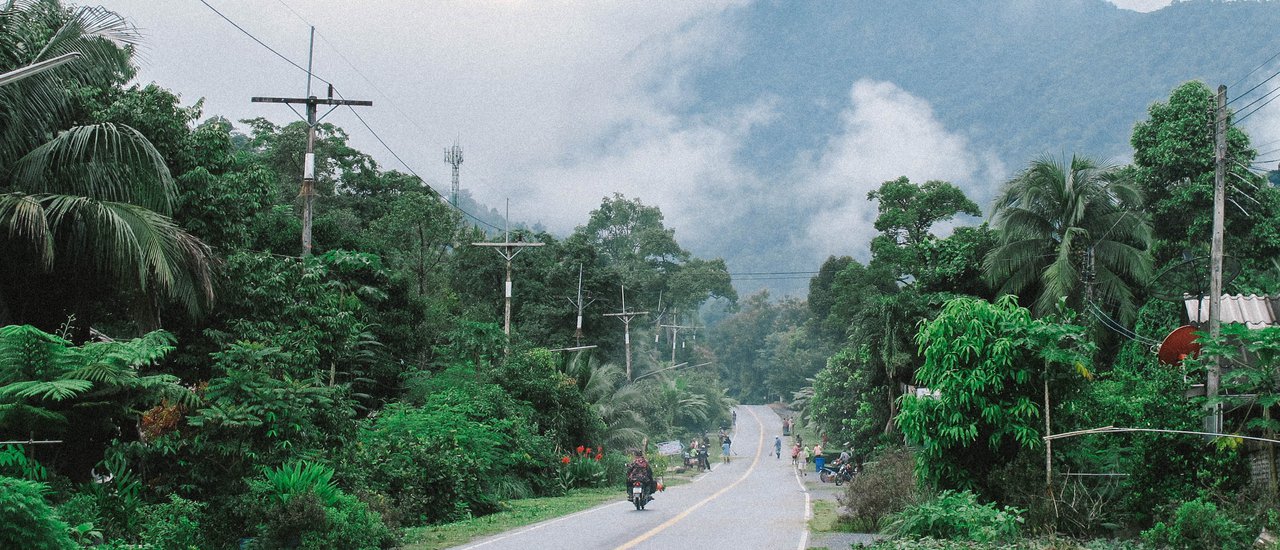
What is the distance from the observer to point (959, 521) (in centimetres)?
1414

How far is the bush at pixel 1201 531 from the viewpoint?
13.5 metres

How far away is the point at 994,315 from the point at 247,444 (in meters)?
11.3

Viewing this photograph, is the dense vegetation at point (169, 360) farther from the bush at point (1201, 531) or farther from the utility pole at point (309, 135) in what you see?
the bush at point (1201, 531)

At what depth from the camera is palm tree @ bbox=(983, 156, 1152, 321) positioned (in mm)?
27141

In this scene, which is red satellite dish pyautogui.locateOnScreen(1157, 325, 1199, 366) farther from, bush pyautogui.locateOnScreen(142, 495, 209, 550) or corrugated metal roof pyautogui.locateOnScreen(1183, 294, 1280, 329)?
bush pyautogui.locateOnScreen(142, 495, 209, 550)

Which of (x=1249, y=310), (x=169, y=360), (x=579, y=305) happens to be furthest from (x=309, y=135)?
(x=579, y=305)

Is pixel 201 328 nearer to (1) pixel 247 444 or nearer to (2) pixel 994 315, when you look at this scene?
(1) pixel 247 444

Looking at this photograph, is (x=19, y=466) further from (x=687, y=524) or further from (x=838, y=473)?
(x=838, y=473)

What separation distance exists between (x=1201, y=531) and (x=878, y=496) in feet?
17.6

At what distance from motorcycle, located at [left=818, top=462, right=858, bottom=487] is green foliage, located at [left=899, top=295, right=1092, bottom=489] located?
17.3 metres

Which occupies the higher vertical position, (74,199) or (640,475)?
(74,199)

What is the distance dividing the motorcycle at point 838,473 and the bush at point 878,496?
15026 mm

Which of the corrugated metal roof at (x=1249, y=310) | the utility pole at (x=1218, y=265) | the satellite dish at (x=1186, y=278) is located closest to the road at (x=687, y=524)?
the utility pole at (x=1218, y=265)

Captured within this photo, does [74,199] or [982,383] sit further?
[982,383]
